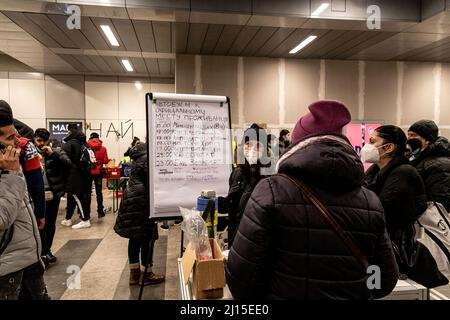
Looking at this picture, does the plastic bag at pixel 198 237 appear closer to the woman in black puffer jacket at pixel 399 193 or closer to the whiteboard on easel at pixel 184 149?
the whiteboard on easel at pixel 184 149

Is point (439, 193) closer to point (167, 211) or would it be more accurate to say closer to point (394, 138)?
point (394, 138)

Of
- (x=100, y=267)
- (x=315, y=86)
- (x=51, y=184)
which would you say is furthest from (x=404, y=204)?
(x=315, y=86)

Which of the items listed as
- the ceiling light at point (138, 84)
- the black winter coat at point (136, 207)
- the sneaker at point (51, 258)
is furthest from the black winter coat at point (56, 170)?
the ceiling light at point (138, 84)

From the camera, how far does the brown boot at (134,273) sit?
2939 mm

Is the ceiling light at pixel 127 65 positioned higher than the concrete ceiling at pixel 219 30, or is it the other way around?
the ceiling light at pixel 127 65

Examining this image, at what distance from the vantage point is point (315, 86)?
262 inches

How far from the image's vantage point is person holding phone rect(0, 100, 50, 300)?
4.32ft

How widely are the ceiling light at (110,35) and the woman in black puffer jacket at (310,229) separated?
4.65 meters

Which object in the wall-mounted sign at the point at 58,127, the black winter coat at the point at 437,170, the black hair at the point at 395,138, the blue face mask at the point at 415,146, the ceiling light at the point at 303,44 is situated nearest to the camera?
the black hair at the point at 395,138

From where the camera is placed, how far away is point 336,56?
6.39 meters

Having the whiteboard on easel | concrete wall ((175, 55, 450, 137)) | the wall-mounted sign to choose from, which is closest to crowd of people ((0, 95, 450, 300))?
the whiteboard on easel

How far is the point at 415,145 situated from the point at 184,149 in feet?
6.20

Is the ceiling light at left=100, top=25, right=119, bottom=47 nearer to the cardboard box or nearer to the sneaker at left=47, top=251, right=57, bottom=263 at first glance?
the sneaker at left=47, top=251, right=57, bottom=263

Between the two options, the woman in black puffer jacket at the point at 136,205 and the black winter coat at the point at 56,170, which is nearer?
the woman in black puffer jacket at the point at 136,205
